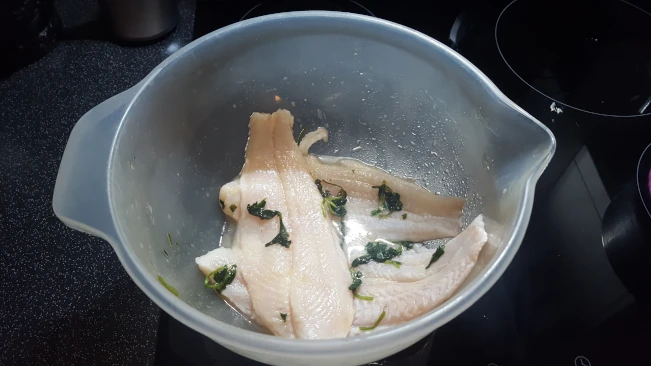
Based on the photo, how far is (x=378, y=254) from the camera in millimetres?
899

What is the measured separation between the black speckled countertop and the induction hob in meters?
0.09

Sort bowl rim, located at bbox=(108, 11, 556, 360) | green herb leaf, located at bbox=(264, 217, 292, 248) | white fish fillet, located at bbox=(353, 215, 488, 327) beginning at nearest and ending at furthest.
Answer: bowl rim, located at bbox=(108, 11, 556, 360)
white fish fillet, located at bbox=(353, 215, 488, 327)
green herb leaf, located at bbox=(264, 217, 292, 248)

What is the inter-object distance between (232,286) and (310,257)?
136 mm

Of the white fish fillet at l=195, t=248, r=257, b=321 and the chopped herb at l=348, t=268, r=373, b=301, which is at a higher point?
the chopped herb at l=348, t=268, r=373, b=301

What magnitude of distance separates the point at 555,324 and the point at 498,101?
35cm

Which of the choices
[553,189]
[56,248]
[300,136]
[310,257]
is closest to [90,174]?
[56,248]

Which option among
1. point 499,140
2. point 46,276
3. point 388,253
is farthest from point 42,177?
A: point 499,140

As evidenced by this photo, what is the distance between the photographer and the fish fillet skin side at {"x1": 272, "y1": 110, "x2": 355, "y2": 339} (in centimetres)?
77

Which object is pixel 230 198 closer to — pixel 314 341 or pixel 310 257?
pixel 310 257

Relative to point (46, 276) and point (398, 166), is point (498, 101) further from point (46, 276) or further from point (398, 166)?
point (46, 276)

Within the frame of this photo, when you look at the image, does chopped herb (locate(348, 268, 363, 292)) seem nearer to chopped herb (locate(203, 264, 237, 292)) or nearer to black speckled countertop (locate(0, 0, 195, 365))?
chopped herb (locate(203, 264, 237, 292))

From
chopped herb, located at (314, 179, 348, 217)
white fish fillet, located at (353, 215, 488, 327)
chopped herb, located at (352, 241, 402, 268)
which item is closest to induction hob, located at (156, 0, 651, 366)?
white fish fillet, located at (353, 215, 488, 327)

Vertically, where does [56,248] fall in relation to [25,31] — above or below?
below

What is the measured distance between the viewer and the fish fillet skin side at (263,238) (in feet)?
2.61
